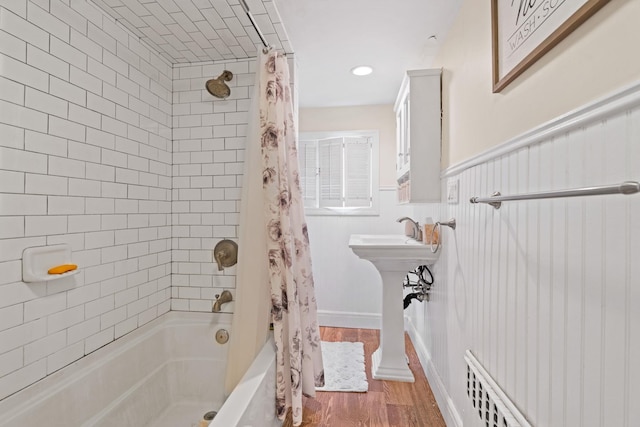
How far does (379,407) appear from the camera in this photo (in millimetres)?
1862

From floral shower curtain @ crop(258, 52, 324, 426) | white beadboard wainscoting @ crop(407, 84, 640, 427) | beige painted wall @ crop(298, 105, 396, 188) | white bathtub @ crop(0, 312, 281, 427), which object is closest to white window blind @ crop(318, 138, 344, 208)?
beige painted wall @ crop(298, 105, 396, 188)

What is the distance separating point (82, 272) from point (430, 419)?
204 centimetres

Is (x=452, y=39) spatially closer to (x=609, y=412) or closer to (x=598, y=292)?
(x=598, y=292)

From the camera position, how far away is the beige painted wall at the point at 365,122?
3109mm

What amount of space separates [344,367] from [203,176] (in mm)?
1780

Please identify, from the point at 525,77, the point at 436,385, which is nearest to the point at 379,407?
the point at 436,385

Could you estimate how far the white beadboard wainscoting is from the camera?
608mm

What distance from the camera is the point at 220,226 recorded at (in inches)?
75.8

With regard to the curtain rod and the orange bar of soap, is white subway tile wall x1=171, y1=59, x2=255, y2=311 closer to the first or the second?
the curtain rod

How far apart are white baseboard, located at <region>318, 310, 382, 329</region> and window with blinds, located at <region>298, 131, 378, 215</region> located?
1.07m

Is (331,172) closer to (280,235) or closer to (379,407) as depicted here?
(280,235)

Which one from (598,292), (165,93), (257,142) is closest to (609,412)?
(598,292)

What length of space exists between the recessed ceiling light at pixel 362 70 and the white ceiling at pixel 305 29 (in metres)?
0.05

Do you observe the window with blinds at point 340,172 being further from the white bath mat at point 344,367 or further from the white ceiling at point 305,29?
the white bath mat at point 344,367
